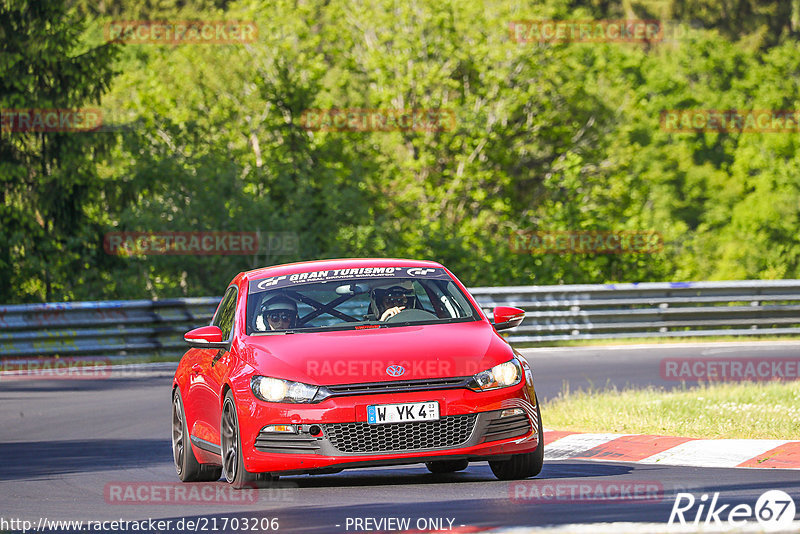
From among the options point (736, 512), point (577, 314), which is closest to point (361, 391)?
point (736, 512)

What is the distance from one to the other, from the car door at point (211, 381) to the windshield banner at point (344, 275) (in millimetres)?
282

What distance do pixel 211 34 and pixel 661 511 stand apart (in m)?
34.1

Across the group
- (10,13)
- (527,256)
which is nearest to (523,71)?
(527,256)

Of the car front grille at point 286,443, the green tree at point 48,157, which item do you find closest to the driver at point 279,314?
the car front grille at point 286,443

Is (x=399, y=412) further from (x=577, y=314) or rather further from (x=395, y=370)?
(x=577, y=314)

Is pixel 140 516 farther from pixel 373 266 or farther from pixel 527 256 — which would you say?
pixel 527 256

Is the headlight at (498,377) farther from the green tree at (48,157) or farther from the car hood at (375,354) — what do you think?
the green tree at (48,157)

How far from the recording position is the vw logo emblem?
7.87m

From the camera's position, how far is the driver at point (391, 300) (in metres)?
9.06

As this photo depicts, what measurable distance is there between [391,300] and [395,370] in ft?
4.33

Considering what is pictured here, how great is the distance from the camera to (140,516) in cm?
763

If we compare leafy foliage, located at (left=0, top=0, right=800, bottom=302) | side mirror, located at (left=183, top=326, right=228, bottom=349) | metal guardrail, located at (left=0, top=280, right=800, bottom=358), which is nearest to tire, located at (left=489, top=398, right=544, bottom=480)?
side mirror, located at (left=183, top=326, right=228, bottom=349)

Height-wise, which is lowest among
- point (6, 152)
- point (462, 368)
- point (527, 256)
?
point (527, 256)

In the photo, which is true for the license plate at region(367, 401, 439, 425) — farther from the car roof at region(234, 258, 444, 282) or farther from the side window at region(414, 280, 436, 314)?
the car roof at region(234, 258, 444, 282)
